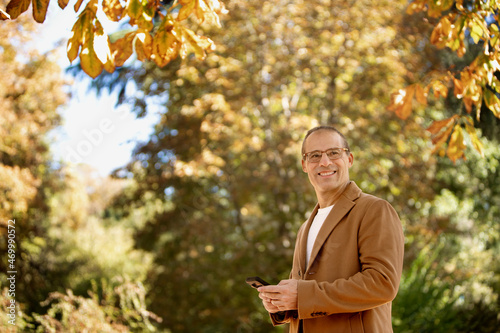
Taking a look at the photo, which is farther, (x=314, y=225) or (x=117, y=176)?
(x=117, y=176)

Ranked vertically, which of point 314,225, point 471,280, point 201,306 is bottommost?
point 201,306

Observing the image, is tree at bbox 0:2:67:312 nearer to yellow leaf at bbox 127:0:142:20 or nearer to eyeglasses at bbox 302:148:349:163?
yellow leaf at bbox 127:0:142:20

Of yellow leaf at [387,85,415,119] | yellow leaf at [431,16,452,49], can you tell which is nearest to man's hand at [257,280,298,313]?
yellow leaf at [387,85,415,119]

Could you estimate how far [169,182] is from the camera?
8.55m

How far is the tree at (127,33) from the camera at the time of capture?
6.17ft

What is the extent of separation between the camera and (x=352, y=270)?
184cm

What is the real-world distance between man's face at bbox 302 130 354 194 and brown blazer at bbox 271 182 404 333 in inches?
2.8

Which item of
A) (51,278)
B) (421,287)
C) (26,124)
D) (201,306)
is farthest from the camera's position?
(51,278)

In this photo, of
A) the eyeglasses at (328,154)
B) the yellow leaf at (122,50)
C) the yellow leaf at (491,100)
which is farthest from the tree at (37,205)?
the yellow leaf at (491,100)

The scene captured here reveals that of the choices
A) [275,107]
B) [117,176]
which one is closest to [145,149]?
[117,176]

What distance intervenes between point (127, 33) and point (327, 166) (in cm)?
107

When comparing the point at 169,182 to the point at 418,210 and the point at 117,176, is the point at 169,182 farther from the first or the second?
the point at 418,210

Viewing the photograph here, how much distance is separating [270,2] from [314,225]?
639cm

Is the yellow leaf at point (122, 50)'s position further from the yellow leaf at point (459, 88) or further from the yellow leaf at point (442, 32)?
the yellow leaf at point (459, 88)
